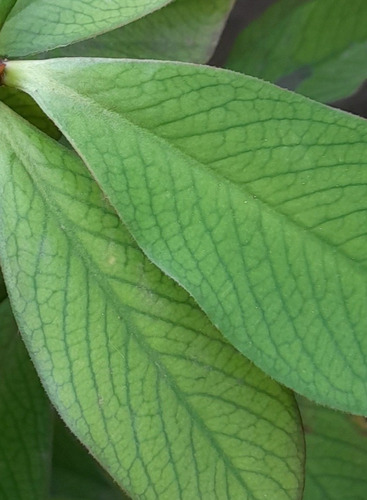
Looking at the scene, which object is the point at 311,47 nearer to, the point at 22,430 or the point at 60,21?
the point at 60,21

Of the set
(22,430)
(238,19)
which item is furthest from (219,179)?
(238,19)

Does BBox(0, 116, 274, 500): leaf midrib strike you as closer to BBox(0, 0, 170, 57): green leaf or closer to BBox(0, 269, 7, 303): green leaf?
BBox(0, 0, 170, 57): green leaf

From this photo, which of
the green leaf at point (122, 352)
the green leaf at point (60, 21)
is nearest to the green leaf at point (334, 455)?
the green leaf at point (122, 352)

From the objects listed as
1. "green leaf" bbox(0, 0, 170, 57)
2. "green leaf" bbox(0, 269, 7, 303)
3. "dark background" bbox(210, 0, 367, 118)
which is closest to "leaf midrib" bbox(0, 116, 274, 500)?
"green leaf" bbox(0, 0, 170, 57)

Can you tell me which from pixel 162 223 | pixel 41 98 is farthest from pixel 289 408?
pixel 41 98

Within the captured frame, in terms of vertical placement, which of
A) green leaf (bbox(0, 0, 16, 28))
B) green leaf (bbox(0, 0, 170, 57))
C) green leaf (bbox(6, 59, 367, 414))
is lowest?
green leaf (bbox(6, 59, 367, 414))

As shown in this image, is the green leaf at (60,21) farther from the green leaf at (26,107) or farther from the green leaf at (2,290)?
the green leaf at (2,290)
